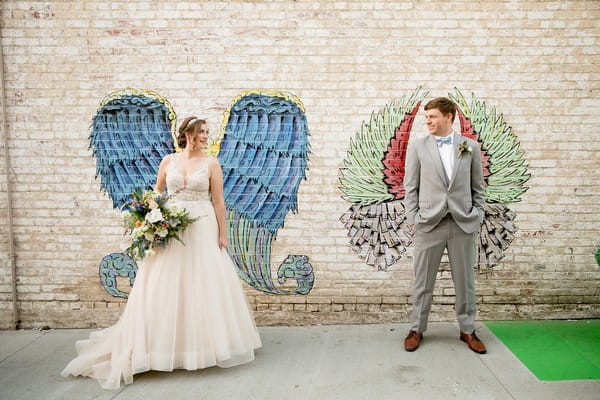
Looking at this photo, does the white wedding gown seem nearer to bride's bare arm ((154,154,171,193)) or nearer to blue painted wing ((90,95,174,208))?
bride's bare arm ((154,154,171,193))

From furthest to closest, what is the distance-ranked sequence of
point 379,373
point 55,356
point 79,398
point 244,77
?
point 244,77
point 55,356
point 379,373
point 79,398

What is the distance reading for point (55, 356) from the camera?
476 cm

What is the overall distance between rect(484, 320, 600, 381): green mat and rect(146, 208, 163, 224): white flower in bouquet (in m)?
3.29

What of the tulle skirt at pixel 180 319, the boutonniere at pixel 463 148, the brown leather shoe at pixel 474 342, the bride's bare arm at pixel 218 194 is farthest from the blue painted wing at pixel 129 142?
the brown leather shoe at pixel 474 342

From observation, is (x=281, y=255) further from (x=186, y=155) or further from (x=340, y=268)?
(x=186, y=155)

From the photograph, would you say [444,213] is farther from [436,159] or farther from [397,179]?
[397,179]

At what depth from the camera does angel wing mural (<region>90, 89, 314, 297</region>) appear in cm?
534

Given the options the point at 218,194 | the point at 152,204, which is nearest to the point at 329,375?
the point at 218,194

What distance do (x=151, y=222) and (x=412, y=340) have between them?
8.40 feet

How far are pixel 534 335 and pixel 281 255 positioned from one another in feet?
8.64

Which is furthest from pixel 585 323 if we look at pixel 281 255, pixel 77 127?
pixel 77 127

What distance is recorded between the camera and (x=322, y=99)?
5.32 m

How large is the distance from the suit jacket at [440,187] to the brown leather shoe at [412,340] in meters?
1.00

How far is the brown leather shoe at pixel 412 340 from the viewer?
4.65 metres
